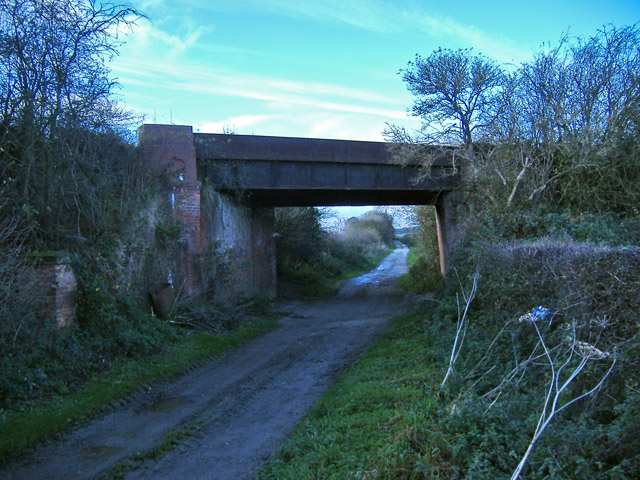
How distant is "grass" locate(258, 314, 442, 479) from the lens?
449cm

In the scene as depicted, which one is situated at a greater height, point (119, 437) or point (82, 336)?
point (82, 336)

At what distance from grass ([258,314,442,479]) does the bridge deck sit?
9272 mm

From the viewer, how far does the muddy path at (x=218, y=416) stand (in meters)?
5.13

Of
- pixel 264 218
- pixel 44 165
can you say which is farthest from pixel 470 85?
pixel 44 165

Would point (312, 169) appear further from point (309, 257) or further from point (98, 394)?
point (98, 394)

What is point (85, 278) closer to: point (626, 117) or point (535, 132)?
point (535, 132)

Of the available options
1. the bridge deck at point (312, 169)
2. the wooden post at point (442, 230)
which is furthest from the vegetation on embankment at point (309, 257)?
the wooden post at point (442, 230)

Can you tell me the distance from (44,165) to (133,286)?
3525mm

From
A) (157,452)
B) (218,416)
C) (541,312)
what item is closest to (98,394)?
(218,416)

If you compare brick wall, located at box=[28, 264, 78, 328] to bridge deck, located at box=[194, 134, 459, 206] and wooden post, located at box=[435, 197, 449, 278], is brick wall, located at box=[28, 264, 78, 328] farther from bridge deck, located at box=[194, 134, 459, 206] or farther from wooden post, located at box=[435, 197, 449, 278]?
wooden post, located at box=[435, 197, 449, 278]

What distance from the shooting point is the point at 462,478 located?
13.3 ft

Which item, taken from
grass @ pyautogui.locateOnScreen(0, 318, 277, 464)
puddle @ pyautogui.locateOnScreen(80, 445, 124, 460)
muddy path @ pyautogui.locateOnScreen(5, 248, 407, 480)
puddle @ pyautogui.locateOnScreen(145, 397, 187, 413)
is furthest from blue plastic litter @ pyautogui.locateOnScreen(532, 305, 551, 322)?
grass @ pyautogui.locateOnScreen(0, 318, 277, 464)

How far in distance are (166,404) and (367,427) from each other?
334 cm

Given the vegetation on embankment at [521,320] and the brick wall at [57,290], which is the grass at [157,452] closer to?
the vegetation on embankment at [521,320]
